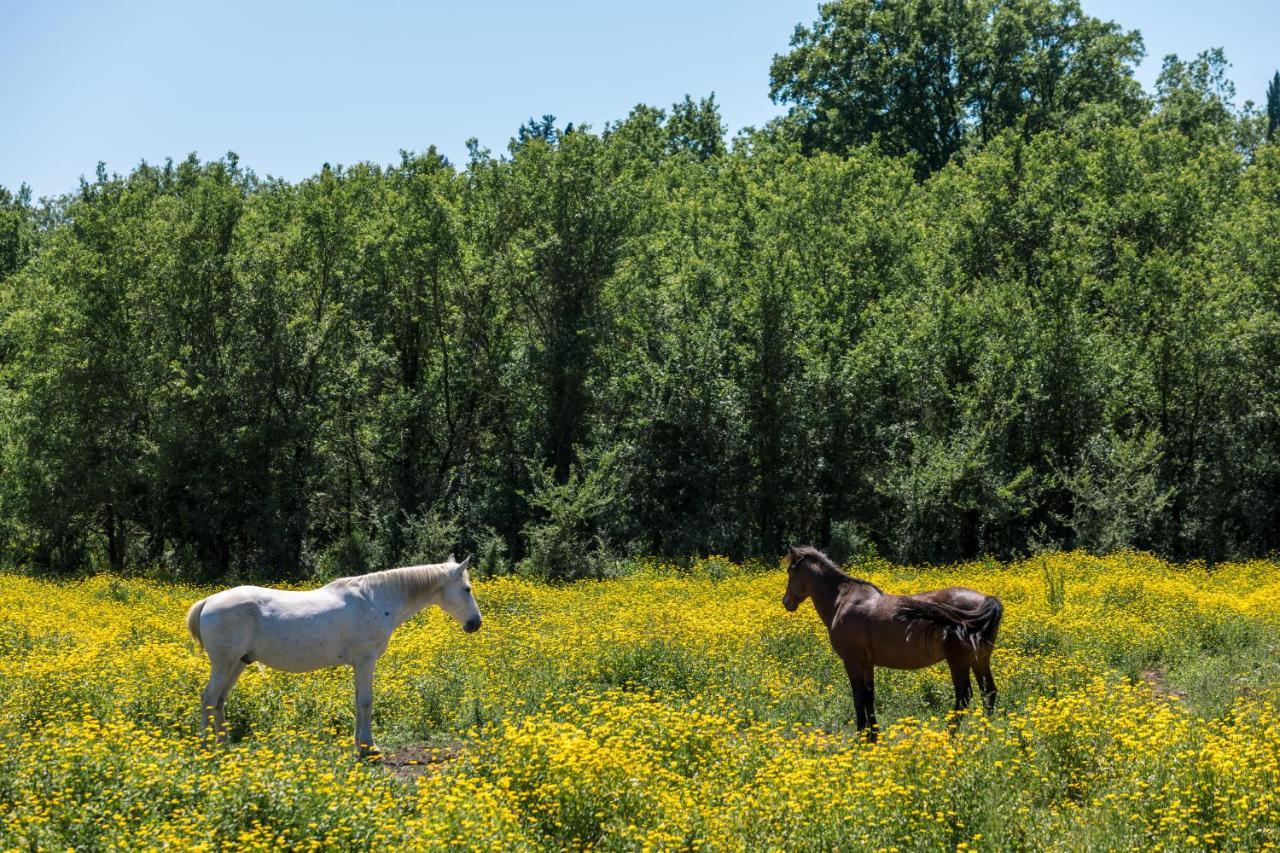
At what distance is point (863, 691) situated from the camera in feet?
39.9

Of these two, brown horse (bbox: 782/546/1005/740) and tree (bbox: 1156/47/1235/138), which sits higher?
tree (bbox: 1156/47/1235/138)

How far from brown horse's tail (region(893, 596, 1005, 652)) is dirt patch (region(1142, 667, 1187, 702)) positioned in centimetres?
290

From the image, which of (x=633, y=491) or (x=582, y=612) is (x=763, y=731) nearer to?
(x=582, y=612)

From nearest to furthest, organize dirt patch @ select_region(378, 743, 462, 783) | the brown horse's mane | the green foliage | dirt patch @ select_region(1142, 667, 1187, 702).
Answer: dirt patch @ select_region(378, 743, 462, 783) → the brown horse's mane → dirt patch @ select_region(1142, 667, 1187, 702) → the green foliage

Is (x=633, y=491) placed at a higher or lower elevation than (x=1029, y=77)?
lower

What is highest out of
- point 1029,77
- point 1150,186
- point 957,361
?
point 1029,77

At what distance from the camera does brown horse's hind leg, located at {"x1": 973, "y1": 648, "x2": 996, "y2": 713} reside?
11.7 metres

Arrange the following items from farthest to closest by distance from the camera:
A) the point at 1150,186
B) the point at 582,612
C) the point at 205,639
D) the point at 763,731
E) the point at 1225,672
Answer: the point at 1150,186
the point at 582,612
the point at 1225,672
the point at 205,639
the point at 763,731

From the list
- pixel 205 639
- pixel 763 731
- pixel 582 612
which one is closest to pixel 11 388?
pixel 582 612

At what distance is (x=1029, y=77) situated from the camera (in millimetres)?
53031

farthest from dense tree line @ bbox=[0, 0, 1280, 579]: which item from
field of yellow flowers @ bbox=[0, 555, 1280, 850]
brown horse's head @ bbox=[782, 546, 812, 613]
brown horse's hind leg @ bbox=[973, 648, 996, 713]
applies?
brown horse's hind leg @ bbox=[973, 648, 996, 713]

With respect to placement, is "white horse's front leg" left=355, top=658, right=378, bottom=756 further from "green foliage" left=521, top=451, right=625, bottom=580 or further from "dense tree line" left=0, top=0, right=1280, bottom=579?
"dense tree line" left=0, top=0, right=1280, bottom=579

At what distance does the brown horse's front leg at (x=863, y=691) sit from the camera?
12.0 m

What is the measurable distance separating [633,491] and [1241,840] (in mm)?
26536
